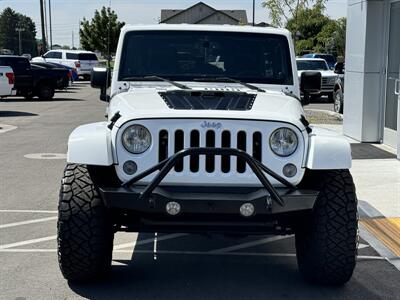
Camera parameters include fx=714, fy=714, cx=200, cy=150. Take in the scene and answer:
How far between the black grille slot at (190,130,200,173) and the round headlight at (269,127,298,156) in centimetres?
52

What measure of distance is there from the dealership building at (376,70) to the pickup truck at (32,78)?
16.0 metres

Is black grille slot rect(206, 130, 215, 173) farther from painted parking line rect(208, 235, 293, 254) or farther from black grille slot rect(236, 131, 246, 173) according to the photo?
painted parking line rect(208, 235, 293, 254)

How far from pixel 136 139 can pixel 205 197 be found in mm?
674

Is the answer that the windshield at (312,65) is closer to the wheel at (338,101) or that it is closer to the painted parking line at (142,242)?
the wheel at (338,101)

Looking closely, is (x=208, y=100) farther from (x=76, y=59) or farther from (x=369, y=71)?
(x=76, y=59)

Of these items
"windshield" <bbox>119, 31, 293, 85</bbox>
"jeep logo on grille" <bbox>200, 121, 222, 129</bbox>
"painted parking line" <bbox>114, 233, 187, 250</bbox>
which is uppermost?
"windshield" <bbox>119, 31, 293, 85</bbox>

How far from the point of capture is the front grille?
503 centimetres

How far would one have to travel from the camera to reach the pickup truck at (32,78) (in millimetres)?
27250

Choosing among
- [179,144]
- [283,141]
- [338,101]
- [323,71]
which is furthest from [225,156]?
[323,71]

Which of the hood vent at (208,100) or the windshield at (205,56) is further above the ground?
the windshield at (205,56)

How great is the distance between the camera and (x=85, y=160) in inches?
198

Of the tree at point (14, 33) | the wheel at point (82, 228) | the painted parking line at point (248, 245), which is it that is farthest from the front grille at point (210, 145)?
the tree at point (14, 33)

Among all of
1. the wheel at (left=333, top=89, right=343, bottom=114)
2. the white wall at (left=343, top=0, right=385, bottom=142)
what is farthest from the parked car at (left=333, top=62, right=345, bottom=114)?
the white wall at (left=343, top=0, right=385, bottom=142)

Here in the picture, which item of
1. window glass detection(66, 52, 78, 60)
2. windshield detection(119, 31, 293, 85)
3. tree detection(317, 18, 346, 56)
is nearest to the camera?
windshield detection(119, 31, 293, 85)
